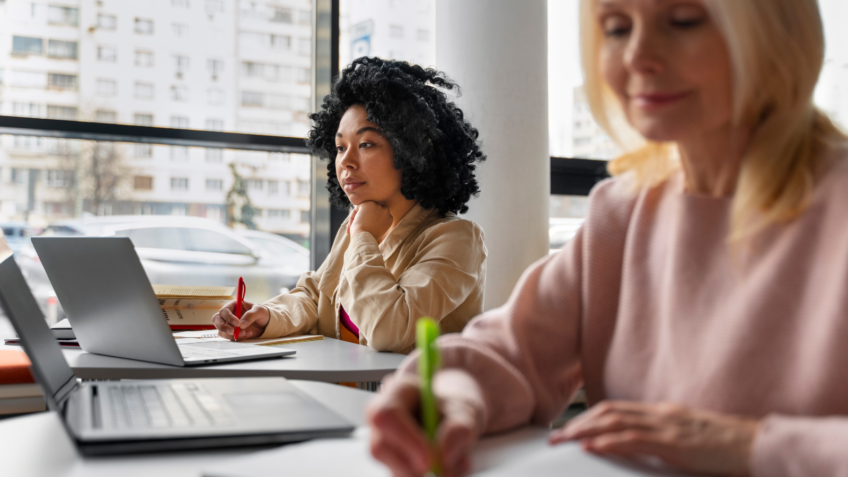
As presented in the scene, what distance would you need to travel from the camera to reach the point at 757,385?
70 cm

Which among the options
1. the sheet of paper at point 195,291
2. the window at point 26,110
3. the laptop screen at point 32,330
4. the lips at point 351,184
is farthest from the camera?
the window at point 26,110

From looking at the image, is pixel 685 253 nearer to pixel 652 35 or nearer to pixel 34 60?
pixel 652 35

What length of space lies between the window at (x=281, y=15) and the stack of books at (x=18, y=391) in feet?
6.33

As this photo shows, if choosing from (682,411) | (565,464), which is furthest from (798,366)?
(565,464)

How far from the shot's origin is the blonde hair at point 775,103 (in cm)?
69

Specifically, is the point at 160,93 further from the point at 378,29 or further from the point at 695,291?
the point at 695,291

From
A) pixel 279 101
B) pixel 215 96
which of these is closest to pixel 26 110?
pixel 215 96

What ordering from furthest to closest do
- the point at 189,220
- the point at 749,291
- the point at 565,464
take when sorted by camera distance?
1. the point at 189,220
2. the point at 749,291
3. the point at 565,464

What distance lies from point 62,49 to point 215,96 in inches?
23.3

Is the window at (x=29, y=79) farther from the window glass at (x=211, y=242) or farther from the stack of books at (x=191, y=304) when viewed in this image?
the stack of books at (x=191, y=304)

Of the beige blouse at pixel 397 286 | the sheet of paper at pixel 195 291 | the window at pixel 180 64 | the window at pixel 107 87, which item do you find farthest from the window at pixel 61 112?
the beige blouse at pixel 397 286

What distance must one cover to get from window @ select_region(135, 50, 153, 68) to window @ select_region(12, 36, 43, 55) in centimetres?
34

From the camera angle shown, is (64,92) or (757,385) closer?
(757,385)

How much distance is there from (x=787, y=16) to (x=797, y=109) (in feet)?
0.32
